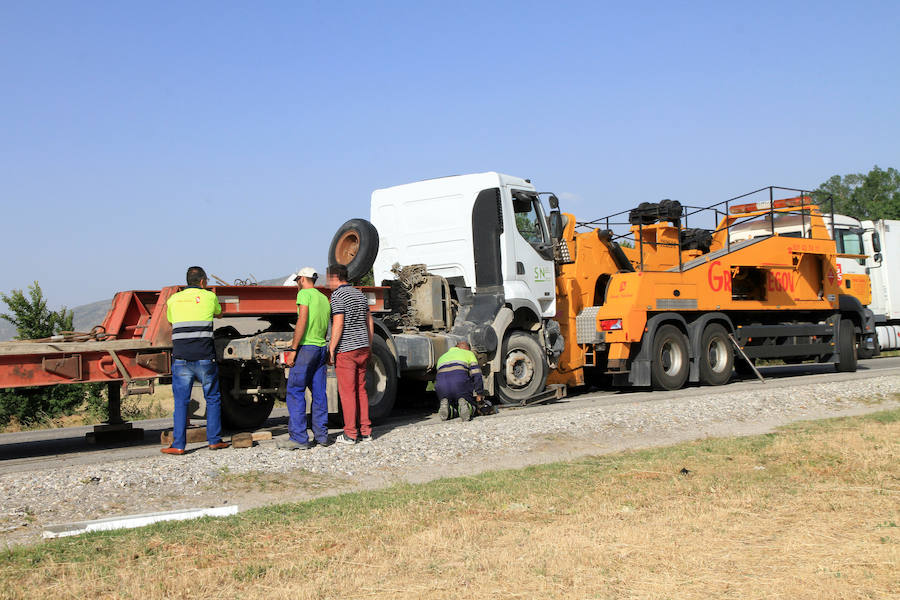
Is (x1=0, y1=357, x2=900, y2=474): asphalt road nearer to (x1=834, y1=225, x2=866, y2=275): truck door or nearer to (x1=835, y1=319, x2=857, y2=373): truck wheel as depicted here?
(x1=835, y1=319, x2=857, y2=373): truck wheel

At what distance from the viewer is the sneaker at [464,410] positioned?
1108 centimetres

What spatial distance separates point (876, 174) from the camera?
83062mm

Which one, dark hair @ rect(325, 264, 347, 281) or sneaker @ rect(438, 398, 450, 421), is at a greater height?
dark hair @ rect(325, 264, 347, 281)

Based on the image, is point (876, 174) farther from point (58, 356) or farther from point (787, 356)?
point (58, 356)

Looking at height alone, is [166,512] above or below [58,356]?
below

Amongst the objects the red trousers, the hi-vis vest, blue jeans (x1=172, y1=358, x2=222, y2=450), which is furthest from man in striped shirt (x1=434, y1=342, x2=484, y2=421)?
the hi-vis vest

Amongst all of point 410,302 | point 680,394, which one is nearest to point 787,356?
point 680,394

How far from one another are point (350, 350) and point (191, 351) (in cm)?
164

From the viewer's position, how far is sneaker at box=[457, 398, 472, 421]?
36.3 feet

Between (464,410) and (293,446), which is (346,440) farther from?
(464,410)

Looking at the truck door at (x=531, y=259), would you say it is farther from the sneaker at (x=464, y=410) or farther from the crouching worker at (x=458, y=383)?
the sneaker at (x=464, y=410)

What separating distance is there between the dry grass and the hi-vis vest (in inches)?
112

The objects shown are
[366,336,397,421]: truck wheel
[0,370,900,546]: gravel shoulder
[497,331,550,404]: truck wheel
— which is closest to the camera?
[0,370,900,546]: gravel shoulder

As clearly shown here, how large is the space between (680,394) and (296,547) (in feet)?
33.4
